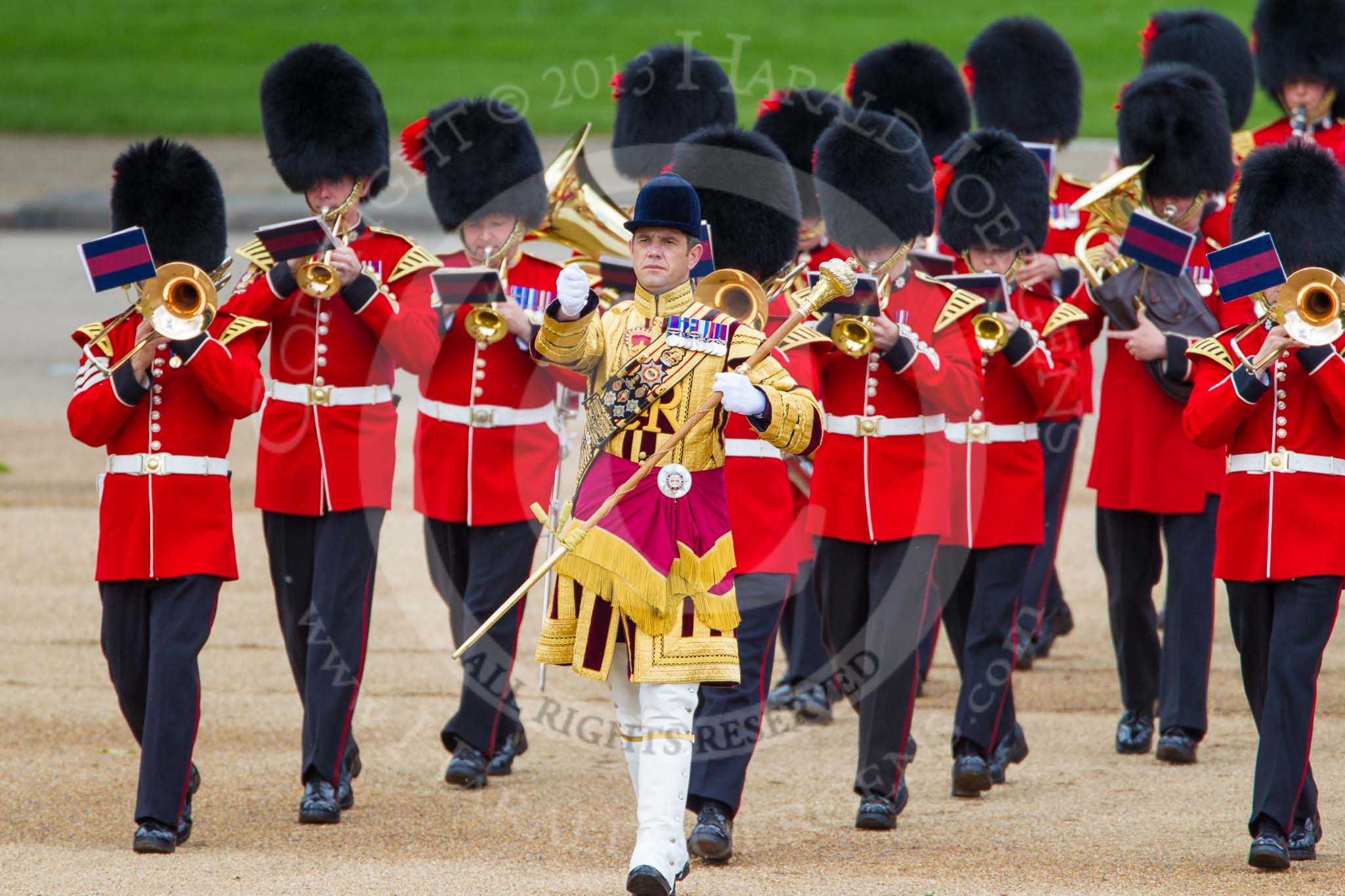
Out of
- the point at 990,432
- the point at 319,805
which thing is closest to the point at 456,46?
the point at 990,432

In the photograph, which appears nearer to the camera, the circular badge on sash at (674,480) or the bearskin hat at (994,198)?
the circular badge on sash at (674,480)

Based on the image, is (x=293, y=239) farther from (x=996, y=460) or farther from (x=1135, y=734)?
(x=1135, y=734)

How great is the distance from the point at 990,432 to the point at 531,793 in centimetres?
140

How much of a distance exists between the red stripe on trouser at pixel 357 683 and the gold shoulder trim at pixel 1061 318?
174 cm

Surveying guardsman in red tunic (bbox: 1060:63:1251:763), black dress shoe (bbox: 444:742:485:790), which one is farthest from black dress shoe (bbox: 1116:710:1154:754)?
black dress shoe (bbox: 444:742:485:790)

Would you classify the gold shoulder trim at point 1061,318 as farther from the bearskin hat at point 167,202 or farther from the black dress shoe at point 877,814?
the bearskin hat at point 167,202

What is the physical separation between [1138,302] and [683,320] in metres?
1.74

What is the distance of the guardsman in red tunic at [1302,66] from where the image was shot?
6.70 metres

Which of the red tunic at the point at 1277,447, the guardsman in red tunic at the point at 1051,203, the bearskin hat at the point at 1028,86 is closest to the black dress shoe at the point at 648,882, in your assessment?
the red tunic at the point at 1277,447

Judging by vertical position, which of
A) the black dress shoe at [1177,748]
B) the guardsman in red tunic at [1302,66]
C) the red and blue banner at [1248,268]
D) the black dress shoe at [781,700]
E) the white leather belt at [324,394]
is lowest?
the black dress shoe at [781,700]

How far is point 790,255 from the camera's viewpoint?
4695mm

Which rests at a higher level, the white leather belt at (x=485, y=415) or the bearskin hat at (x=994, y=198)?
the bearskin hat at (x=994, y=198)

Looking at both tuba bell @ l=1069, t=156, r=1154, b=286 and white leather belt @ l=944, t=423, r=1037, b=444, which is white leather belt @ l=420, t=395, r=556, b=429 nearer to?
white leather belt @ l=944, t=423, r=1037, b=444

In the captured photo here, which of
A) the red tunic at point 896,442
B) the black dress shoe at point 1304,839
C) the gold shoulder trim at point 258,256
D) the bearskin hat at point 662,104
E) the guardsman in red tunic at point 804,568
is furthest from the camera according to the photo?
the bearskin hat at point 662,104
